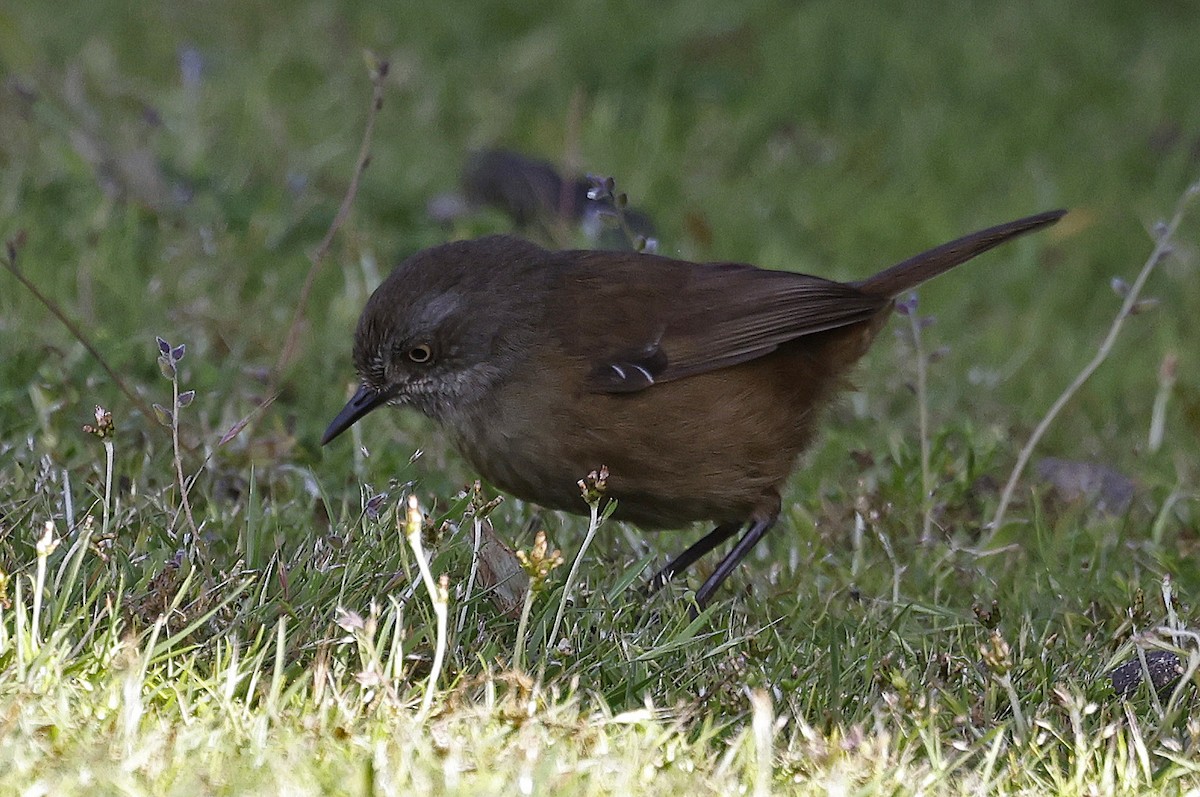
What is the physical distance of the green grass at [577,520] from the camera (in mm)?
3320

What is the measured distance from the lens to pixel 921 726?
348 cm

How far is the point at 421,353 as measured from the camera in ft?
16.0

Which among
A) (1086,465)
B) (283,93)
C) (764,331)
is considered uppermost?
(283,93)

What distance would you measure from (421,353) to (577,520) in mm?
729

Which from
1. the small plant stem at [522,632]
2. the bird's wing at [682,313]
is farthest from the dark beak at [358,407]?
the small plant stem at [522,632]

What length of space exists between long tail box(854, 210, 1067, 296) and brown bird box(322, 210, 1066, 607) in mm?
82

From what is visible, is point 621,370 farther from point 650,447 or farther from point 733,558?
point 733,558

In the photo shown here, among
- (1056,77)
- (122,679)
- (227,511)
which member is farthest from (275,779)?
(1056,77)

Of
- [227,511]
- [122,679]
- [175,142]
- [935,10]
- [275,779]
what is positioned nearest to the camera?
[275,779]

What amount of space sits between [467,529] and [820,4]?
7.28 metres

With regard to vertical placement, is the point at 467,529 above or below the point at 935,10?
below

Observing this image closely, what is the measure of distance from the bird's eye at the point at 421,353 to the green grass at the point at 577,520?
327 mm

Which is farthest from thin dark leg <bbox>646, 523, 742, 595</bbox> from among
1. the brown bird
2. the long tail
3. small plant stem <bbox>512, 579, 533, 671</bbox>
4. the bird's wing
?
small plant stem <bbox>512, 579, 533, 671</bbox>

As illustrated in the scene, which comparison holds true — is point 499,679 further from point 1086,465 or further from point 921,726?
point 1086,465
